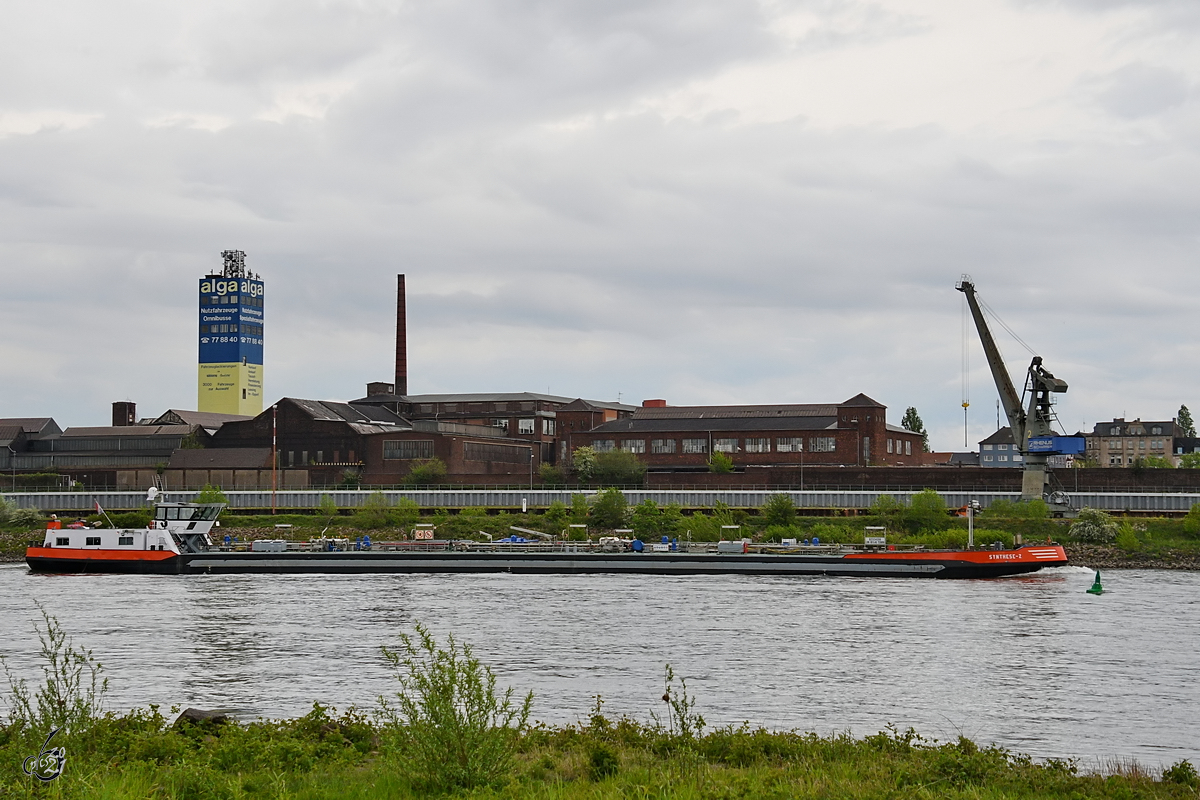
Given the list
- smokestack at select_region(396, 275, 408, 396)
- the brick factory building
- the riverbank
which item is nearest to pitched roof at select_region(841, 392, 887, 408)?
the brick factory building

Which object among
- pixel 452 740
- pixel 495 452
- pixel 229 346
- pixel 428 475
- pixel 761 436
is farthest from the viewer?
pixel 229 346

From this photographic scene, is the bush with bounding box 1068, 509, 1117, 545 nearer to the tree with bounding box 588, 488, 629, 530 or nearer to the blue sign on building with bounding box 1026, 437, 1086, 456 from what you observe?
the blue sign on building with bounding box 1026, 437, 1086, 456

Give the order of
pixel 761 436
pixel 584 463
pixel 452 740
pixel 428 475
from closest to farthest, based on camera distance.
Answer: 1. pixel 452 740
2. pixel 428 475
3. pixel 584 463
4. pixel 761 436

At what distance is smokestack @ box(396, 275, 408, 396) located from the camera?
5999 inches

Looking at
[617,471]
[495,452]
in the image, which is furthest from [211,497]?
[617,471]

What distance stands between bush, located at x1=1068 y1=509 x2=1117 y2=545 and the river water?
79.1 ft

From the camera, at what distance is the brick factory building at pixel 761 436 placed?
126750 millimetres

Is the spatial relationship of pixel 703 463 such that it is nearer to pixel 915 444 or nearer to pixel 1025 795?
pixel 915 444

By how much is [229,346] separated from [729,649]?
161905 millimetres

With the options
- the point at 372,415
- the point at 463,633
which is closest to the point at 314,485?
the point at 372,415

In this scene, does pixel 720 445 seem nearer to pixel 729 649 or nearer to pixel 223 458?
pixel 223 458

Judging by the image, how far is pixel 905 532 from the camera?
96938mm

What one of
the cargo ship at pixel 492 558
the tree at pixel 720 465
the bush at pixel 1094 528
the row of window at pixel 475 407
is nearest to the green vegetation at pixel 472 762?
the cargo ship at pixel 492 558

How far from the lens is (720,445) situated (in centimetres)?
12988
